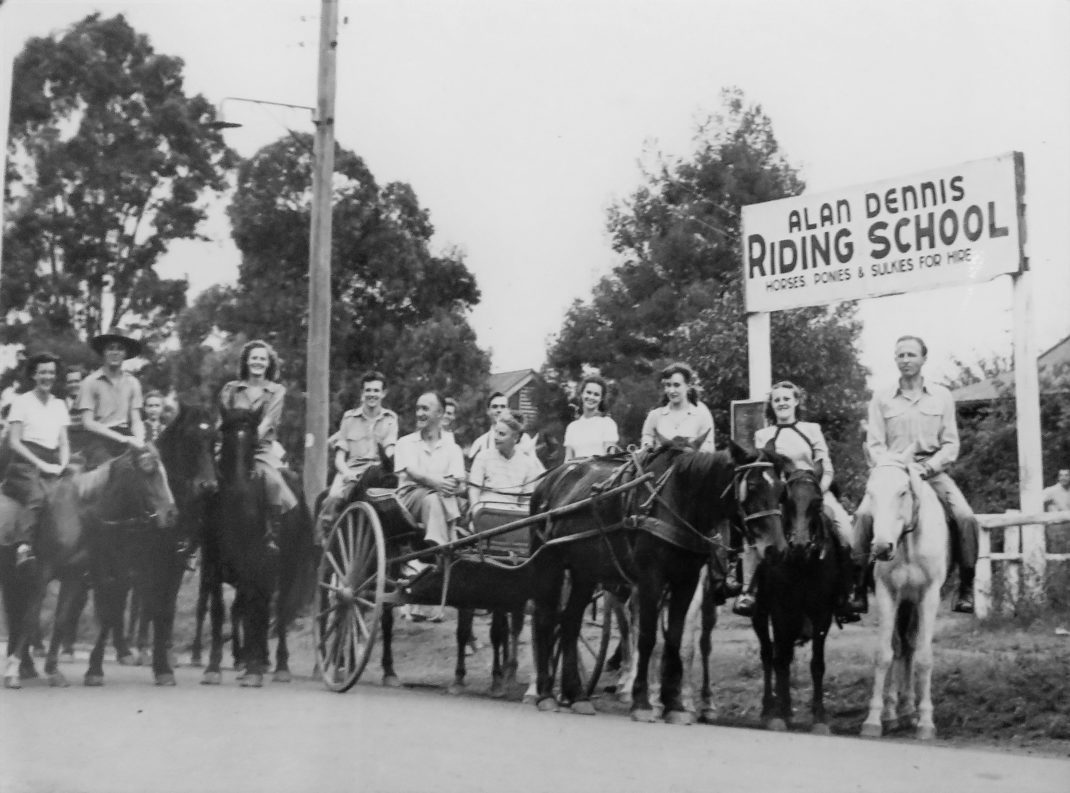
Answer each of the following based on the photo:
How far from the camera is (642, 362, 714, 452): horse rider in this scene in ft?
33.2

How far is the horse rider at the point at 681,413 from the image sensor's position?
10109 millimetres

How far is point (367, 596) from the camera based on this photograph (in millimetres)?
10617

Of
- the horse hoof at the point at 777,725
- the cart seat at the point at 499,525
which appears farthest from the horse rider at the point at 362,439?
the horse hoof at the point at 777,725

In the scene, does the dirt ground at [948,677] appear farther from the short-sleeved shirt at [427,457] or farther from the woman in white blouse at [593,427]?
the woman in white blouse at [593,427]

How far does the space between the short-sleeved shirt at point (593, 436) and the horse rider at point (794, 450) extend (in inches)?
52.1

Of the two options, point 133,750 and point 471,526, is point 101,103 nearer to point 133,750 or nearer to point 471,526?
point 471,526

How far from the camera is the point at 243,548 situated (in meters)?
10.8

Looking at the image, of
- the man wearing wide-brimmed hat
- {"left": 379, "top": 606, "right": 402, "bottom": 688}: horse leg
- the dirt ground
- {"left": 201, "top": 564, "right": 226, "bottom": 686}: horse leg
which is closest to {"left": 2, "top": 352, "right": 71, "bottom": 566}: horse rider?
the man wearing wide-brimmed hat

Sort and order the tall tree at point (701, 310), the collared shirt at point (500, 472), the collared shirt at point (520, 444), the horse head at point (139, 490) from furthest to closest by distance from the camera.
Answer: the tall tree at point (701, 310), the collared shirt at point (520, 444), the collared shirt at point (500, 472), the horse head at point (139, 490)

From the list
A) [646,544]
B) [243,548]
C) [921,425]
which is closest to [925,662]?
[921,425]

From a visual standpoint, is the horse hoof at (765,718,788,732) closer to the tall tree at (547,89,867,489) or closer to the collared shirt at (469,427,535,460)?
the collared shirt at (469,427,535,460)

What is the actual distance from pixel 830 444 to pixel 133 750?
7.04 meters

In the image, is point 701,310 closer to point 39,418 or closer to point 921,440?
point 921,440

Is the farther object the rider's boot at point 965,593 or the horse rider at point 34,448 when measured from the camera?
the horse rider at point 34,448
